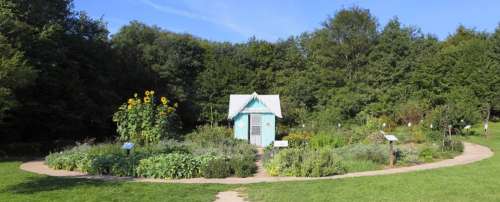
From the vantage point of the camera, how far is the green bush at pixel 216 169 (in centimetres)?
1452

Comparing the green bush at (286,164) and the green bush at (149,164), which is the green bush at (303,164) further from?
the green bush at (149,164)

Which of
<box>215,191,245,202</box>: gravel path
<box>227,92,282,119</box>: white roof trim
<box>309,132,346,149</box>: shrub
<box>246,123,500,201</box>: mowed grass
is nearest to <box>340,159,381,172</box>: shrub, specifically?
<box>246,123,500,201</box>: mowed grass

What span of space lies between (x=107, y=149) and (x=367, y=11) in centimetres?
3160

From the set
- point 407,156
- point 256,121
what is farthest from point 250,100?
point 407,156

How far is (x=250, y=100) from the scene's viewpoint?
27469 millimetres

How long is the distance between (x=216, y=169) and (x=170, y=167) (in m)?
1.29

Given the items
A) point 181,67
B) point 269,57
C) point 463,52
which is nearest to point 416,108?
point 463,52

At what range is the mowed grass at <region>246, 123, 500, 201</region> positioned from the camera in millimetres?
10680

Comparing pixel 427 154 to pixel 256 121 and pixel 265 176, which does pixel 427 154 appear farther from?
pixel 256 121

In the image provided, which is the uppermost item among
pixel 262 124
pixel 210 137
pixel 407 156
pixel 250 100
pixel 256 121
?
pixel 250 100

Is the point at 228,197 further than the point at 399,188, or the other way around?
the point at 399,188

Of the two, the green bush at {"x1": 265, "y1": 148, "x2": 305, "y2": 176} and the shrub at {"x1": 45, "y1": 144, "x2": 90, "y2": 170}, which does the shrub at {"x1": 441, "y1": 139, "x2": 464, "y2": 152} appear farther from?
the shrub at {"x1": 45, "y1": 144, "x2": 90, "y2": 170}

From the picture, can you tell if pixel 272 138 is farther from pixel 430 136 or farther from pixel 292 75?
pixel 292 75

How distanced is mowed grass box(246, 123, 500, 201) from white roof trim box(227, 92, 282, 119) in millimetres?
13438
